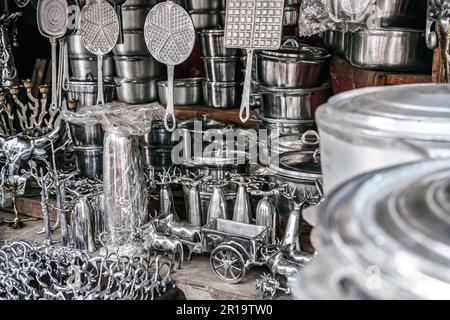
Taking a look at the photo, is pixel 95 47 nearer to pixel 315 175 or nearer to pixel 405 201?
pixel 315 175

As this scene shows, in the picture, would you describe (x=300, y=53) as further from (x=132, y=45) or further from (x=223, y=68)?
(x=132, y=45)

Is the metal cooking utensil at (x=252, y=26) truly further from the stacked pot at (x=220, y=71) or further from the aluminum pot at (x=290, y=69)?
the stacked pot at (x=220, y=71)

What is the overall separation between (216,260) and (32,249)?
0.51 metres

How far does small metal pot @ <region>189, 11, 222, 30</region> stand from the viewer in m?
2.11

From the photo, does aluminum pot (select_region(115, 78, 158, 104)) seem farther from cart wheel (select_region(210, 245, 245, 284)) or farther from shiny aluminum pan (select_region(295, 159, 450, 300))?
shiny aluminum pan (select_region(295, 159, 450, 300))

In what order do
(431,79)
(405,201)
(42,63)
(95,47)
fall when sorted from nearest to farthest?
(405,201), (431,79), (95,47), (42,63)

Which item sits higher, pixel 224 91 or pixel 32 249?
pixel 224 91

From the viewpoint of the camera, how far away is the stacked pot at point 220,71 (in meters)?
2.04

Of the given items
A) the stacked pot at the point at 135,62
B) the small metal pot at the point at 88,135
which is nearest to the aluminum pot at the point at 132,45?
the stacked pot at the point at 135,62

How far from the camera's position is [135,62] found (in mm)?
2191

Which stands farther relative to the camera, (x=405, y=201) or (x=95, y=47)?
(x=95, y=47)

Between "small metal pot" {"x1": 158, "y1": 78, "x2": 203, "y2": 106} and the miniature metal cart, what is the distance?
729mm

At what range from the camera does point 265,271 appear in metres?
1.57

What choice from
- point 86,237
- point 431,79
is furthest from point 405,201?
point 86,237
